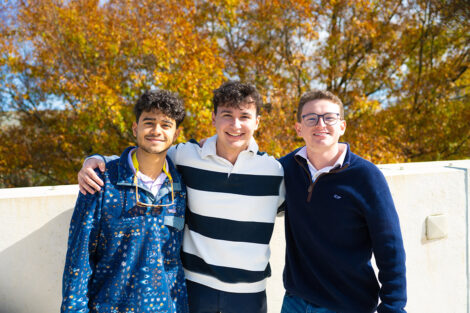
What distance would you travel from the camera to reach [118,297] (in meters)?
1.66

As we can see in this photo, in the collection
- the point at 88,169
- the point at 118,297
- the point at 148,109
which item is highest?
the point at 148,109

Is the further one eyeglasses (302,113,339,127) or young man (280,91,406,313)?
eyeglasses (302,113,339,127)

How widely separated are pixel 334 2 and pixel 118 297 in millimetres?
8732

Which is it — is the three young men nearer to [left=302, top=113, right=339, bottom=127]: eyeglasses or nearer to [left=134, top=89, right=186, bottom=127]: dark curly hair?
[left=302, top=113, right=339, bottom=127]: eyeglasses

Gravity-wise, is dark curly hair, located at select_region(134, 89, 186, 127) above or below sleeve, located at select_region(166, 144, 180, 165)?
above

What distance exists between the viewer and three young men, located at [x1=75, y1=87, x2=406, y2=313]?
1644 mm

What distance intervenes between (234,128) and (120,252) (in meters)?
0.90

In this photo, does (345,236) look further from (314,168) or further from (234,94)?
(234,94)

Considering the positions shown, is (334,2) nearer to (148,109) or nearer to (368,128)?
(368,128)

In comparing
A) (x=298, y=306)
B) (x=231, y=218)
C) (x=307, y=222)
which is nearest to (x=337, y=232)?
(x=307, y=222)

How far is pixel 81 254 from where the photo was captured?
1.60m

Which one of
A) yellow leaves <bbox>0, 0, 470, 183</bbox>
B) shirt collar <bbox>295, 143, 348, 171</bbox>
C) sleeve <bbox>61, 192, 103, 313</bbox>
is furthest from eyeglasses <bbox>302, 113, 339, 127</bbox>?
yellow leaves <bbox>0, 0, 470, 183</bbox>

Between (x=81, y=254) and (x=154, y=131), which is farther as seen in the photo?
(x=154, y=131)

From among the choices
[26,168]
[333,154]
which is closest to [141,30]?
[26,168]
